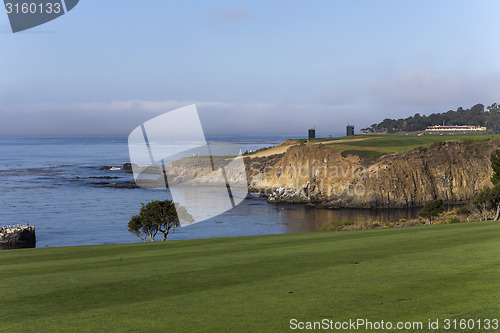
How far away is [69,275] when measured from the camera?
15086 mm

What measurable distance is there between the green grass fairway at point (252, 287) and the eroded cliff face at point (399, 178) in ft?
217

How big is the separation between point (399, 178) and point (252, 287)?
7827cm

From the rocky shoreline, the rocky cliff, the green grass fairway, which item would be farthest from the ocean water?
the green grass fairway

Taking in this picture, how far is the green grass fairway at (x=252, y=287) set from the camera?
374 inches

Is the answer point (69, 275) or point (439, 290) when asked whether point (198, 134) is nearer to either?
point (69, 275)

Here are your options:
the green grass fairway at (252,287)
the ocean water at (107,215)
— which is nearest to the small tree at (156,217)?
the ocean water at (107,215)

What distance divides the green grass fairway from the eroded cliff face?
6622 cm

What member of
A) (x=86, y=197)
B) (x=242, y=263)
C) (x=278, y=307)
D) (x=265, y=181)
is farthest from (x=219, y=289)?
(x=265, y=181)

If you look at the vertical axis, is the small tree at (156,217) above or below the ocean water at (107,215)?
above

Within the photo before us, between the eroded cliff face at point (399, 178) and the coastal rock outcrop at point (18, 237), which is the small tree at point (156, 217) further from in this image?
the eroded cliff face at point (399, 178)

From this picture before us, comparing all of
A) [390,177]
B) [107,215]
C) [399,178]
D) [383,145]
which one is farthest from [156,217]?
[383,145]

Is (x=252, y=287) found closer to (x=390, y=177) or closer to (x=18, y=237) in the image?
(x=18, y=237)

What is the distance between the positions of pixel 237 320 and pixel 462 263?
740 centimetres

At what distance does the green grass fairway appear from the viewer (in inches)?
374
